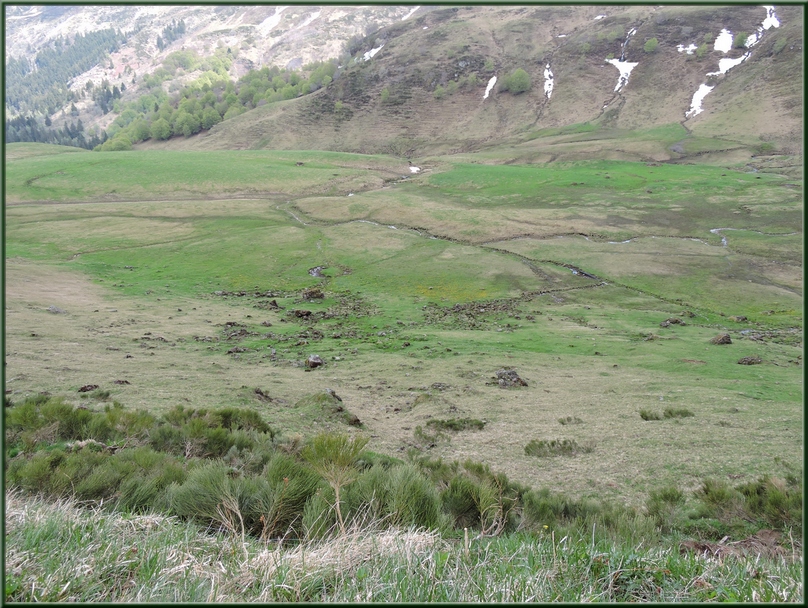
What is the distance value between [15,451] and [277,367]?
12.2 metres

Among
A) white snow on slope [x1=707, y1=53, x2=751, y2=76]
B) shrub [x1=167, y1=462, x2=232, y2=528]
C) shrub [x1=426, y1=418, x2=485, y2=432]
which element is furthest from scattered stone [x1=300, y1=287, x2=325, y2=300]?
white snow on slope [x1=707, y1=53, x2=751, y2=76]

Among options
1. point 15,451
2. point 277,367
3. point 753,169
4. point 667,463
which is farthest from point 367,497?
point 753,169

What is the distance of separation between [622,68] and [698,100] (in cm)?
2996

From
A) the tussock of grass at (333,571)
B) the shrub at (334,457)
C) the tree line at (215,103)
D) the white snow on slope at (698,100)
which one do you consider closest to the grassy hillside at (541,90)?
the white snow on slope at (698,100)

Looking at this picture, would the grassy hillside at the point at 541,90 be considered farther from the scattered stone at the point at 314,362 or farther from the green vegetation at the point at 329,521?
the green vegetation at the point at 329,521

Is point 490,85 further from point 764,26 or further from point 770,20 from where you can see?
point 770,20

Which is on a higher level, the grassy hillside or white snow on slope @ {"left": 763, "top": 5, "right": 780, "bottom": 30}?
white snow on slope @ {"left": 763, "top": 5, "right": 780, "bottom": 30}

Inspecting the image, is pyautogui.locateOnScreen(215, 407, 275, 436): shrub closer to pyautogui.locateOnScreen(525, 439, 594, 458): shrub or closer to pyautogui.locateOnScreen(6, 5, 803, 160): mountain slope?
pyautogui.locateOnScreen(525, 439, 594, 458): shrub

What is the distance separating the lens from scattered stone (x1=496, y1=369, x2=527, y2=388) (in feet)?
61.6

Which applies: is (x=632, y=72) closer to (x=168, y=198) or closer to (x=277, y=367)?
(x=168, y=198)

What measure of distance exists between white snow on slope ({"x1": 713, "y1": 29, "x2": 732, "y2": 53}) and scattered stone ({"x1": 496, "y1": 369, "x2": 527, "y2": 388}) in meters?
172

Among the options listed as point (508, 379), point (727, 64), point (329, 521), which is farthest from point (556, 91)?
point (329, 521)

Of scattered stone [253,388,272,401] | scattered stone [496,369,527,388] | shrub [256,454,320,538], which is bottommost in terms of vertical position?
scattered stone [496,369,527,388]

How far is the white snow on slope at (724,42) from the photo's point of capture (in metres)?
140
